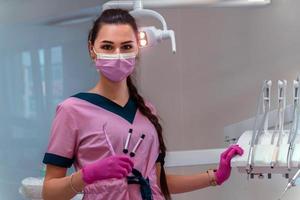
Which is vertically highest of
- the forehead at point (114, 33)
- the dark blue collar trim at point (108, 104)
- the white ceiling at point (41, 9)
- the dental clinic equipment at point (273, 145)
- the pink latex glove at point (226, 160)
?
the forehead at point (114, 33)

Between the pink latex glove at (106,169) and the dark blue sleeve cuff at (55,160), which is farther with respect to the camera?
the dark blue sleeve cuff at (55,160)

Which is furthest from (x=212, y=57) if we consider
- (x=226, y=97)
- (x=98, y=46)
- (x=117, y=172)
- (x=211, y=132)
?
(x=117, y=172)

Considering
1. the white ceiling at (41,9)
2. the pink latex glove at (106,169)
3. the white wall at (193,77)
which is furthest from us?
the white ceiling at (41,9)

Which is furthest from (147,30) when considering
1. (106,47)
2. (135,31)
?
(106,47)

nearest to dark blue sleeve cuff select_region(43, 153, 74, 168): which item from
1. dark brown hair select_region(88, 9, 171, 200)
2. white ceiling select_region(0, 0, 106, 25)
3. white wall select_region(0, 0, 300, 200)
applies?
dark brown hair select_region(88, 9, 171, 200)

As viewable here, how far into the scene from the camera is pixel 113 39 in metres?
1.38

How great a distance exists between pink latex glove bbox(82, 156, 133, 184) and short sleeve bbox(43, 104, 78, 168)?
0.45ft

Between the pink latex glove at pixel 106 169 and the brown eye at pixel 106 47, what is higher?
the brown eye at pixel 106 47

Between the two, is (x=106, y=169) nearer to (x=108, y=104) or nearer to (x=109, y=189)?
(x=109, y=189)

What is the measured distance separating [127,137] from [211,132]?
1005 millimetres

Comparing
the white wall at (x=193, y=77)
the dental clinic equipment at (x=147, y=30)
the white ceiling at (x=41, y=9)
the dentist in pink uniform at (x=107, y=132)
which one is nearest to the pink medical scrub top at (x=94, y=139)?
the dentist in pink uniform at (x=107, y=132)

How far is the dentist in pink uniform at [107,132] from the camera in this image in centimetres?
135

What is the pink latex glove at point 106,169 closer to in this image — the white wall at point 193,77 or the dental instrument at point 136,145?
the dental instrument at point 136,145

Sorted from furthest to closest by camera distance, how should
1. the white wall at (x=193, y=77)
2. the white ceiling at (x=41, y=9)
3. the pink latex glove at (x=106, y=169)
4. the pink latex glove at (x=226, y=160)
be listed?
the white ceiling at (x=41, y=9)
the white wall at (x=193, y=77)
the pink latex glove at (x=226, y=160)
the pink latex glove at (x=106, y=169)
